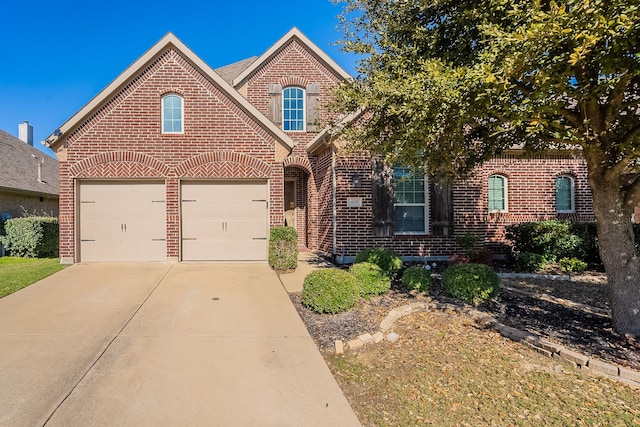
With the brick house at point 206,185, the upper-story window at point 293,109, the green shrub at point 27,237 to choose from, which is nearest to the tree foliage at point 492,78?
the brick house at point 206,185

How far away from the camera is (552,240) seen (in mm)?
10102

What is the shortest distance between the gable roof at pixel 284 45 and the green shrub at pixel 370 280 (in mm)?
9251

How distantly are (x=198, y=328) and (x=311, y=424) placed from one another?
105 inches

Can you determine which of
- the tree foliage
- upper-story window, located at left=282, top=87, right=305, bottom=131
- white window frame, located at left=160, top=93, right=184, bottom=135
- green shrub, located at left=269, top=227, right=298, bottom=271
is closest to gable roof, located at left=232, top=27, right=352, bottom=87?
upper-story window, located at left=282, top=87, right=305, bottom=131

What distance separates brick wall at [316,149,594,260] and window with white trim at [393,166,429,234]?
0.30 metres

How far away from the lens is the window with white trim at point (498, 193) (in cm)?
1141

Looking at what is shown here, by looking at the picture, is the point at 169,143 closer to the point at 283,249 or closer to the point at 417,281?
the point at 283,249

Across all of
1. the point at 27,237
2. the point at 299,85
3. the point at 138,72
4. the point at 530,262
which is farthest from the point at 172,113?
the point at 530,262

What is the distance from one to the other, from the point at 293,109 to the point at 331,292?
9885mm

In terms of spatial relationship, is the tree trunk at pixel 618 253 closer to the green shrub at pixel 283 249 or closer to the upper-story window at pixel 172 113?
the green shrub at pixel 283 249

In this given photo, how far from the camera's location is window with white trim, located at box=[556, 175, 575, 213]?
11595 mm

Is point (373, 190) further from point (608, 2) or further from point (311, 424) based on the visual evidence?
point (311, 424)

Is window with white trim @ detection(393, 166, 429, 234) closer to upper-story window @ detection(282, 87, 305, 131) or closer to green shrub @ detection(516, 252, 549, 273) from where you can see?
green shrub @ detection(516, 252, 549, 273)

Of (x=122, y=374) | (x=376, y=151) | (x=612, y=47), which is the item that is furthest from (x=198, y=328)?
(x=612, y=47)
